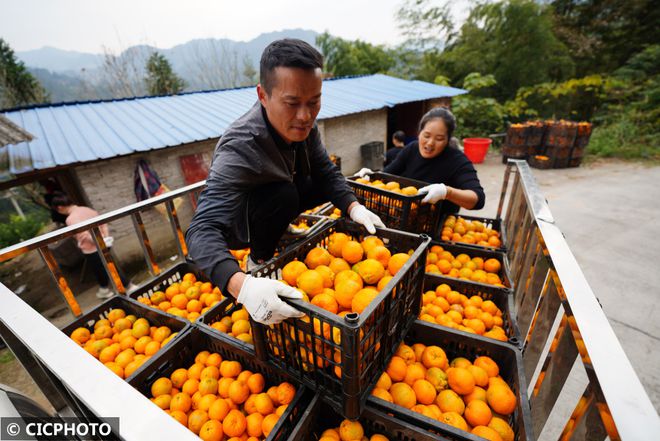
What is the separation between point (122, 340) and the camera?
88.7 inches

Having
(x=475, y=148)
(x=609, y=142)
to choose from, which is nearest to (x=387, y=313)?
(x=475, y=148)

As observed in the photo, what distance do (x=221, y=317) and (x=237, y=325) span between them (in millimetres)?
344

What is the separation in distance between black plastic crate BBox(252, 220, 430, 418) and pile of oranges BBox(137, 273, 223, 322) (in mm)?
1202

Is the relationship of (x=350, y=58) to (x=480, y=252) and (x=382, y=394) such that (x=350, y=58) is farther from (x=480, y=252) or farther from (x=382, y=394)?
(x=382, y=394)

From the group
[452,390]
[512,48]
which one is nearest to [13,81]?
[452,390]

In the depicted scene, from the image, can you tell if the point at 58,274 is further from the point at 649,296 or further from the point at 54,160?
the point at 649,296

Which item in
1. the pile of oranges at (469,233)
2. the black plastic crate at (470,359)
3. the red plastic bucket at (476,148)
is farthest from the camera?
the red plastic bucket at (476,148)

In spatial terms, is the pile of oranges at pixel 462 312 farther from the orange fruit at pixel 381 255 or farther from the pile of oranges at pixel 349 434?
the pile of oranges at pixel 349 434

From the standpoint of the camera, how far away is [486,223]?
3.79 metres

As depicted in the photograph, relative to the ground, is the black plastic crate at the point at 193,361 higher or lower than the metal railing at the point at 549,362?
lower

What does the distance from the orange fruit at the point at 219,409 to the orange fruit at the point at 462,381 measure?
4.61 ft

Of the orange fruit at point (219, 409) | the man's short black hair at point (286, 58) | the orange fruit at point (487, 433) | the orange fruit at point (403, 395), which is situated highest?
the man's short black hair at point (286, 58)

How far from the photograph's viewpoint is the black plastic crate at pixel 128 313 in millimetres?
2271

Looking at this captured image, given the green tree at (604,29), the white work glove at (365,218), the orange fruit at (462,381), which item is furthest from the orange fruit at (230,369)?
the green tree at (604,29)
